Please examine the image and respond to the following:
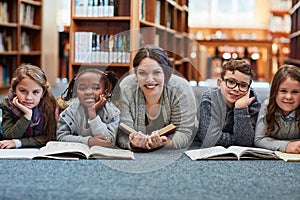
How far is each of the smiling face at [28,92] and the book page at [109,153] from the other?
33 centimetres

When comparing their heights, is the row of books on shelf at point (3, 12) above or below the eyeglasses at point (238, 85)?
above

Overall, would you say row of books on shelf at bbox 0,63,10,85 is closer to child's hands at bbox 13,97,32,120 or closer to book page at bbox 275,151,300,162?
child's hands at bbox 13,97,32,120

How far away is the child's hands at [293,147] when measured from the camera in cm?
229

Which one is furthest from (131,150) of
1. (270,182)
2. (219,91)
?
(270,182)

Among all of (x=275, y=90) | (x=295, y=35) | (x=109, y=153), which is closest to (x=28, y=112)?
(x=109, y=153)

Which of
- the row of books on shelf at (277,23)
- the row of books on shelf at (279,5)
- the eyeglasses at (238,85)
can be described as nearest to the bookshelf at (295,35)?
the row of books on shelf at (277,23)

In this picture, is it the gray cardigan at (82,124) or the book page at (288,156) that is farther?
the gray cardigan at (82,124)

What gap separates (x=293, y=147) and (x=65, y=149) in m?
0.96

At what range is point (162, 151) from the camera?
7.69 feet

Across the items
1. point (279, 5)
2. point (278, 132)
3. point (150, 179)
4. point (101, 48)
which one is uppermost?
point (279, 5)

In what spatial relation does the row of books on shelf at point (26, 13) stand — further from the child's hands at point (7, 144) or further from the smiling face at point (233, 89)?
the smiling face at point (233, 89)

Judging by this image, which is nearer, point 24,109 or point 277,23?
point 24,109

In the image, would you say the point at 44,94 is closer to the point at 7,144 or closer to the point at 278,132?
the point at 7,144

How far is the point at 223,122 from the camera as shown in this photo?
8.07ft
